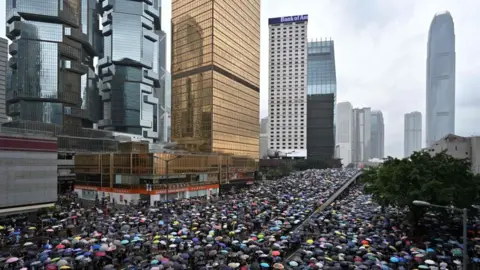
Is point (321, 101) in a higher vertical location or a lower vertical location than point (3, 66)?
lower

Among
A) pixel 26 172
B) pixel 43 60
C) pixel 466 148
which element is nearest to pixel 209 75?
pixel 26 172

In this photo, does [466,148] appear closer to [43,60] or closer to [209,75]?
[209,75]

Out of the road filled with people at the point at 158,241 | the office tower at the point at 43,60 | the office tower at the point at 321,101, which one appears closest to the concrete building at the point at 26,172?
the road filled with people at the point at 158,241

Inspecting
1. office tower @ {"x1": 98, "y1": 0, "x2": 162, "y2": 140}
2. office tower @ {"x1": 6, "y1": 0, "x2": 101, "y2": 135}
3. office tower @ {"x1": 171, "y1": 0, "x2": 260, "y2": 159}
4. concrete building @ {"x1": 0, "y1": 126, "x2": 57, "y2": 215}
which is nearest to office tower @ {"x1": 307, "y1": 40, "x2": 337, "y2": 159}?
office tower @ {"x1": 98, "y1": 0, "x2": 162, "y2": 140}

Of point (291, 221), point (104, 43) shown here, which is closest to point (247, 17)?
point (104, 43)

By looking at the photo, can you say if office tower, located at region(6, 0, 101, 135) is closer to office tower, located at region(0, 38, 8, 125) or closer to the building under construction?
office tower, located at region(0, 38, 8, 125)

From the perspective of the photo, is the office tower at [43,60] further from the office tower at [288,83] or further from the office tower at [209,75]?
the office tower at [288,83]

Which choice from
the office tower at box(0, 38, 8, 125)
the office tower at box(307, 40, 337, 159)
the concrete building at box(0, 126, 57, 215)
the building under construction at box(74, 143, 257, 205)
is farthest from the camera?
the office tower at box(307, 40, 337, 159)
